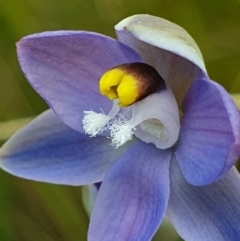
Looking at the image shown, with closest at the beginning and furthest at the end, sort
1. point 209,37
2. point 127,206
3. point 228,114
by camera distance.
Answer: point 228,114 → point 127,206 → point 209,37

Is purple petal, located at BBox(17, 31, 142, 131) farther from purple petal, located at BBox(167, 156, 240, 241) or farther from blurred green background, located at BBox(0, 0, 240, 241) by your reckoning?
blurred green background, located at BBox(0, 0, 240, 241)

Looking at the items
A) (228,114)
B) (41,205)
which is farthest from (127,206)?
(41,205)

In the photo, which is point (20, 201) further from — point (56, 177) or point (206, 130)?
point (206, 130)

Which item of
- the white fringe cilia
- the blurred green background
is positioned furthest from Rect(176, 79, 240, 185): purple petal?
the blurred green background

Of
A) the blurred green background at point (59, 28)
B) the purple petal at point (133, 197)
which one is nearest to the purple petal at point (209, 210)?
the purple petal at point (133, 197)

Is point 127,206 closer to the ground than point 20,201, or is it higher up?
higher up

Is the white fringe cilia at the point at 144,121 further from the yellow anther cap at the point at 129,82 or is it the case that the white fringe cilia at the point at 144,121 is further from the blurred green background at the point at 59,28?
the blurred green background at the point at 59,28

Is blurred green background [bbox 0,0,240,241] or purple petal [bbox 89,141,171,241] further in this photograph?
blurred green background [bbox 0,0,240,241]
